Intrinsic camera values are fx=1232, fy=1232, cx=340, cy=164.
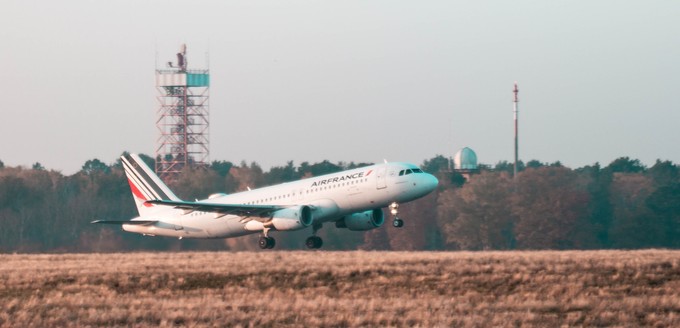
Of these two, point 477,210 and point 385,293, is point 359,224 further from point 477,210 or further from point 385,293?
point 385,293

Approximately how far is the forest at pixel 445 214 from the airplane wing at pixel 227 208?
356 inches

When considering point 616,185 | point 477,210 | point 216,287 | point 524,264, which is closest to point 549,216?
point 477,210

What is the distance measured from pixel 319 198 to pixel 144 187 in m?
13.0

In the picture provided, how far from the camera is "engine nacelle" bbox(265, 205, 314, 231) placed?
5997 centimetres

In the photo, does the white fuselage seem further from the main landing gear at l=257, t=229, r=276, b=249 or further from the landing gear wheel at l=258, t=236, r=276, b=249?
the landing gear wheel at l=258, t=236, r=276, b=249

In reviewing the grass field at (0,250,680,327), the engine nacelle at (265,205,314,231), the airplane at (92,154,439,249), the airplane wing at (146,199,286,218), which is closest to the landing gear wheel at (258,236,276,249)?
the airplane at (92,154,439,249)

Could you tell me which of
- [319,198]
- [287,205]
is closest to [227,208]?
[287,205]

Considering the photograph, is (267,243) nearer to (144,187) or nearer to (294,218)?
(294,218)

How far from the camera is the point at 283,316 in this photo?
2945 cm

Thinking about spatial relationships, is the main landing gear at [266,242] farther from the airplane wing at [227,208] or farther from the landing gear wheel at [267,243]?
the airplane wing at [227,208]

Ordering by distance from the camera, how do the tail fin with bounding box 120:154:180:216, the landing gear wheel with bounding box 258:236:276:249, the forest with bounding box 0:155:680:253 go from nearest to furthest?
the landing gear wheel with bounding box 258:236:276:249 → the tail fin with bounding box 120:154:180:216 → the forest with bounding box 0:155:680:253

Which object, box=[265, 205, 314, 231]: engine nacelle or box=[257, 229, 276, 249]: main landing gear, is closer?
box=[265, 205, 314, 231]: engine nacelle

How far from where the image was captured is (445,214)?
84938mm

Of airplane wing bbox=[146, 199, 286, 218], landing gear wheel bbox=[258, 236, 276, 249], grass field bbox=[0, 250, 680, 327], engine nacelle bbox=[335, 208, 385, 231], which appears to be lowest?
grass field bbox=[0, 250, 680, 327]
